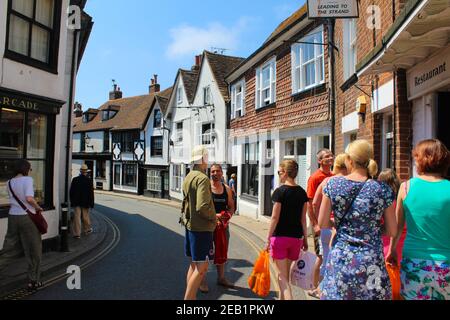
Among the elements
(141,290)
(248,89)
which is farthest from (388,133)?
(248,89)

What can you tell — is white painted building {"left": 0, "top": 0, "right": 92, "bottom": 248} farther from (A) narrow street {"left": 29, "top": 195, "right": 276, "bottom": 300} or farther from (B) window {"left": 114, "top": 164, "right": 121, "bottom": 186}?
(B) window {"left": 114, "top": 164, "right": 121, "bottom": 186}

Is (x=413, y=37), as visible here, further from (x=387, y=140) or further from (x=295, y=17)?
(x=295, y=17)

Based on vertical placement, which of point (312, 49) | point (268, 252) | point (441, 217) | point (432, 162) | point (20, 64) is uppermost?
point (312, 49)

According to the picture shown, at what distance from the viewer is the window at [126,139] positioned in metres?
35.2

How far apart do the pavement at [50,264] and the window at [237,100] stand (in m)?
10.3

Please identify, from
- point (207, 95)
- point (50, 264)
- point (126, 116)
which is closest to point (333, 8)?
point (50, 264)

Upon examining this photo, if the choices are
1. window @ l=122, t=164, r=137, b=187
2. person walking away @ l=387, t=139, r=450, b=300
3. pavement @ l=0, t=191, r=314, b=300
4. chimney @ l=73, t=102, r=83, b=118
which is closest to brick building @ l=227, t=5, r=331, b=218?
pavement @ l=0, t=191, r=314, b=300

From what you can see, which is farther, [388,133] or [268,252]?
[388,133]

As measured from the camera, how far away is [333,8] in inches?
299

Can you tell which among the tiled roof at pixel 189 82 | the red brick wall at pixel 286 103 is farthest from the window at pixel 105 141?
the red brick wall at pixel 286 103

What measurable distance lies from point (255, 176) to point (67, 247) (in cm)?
967

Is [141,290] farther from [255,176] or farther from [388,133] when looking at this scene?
[255,176]

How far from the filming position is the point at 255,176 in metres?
17.0

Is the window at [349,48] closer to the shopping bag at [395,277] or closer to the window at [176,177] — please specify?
the shopping bag at [395,277]
